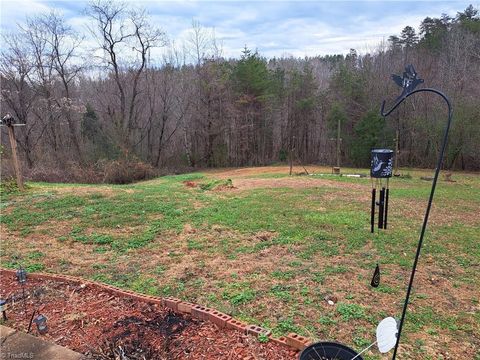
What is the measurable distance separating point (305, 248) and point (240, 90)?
53.5 ft

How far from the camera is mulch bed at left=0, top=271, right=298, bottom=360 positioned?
6.34ft

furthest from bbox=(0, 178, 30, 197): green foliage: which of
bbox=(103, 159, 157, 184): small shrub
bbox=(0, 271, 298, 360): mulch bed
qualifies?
bbox=(103, 159, 157, 184): small shrub

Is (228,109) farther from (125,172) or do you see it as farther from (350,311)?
(350,311)

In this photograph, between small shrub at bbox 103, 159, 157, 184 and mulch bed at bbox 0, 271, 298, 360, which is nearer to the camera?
mulch bed at bbox 0, 271, 298, 360

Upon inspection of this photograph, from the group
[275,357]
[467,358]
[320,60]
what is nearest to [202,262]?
[275,357]

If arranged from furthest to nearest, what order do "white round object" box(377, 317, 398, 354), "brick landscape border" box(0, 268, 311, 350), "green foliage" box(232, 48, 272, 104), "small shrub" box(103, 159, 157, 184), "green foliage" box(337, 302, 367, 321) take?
1. "green foliage" box(232, 48, 272, 104)
2. "small shrub" box(103, 159, 157, 184)
3. "green foliage" box(337, 302, 367, 321)
4. "brick landscape border" box(0, 268, 311, 350)
5. "white round object" box(377, 317, 398, 354)

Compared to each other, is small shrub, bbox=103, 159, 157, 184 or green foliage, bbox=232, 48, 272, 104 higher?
green foliage, bbox=232, 48, 272, 104

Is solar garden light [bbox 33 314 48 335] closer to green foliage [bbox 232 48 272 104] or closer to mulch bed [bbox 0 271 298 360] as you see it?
mulch bed [bbox 0 271 298 360]

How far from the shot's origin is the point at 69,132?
18.0m

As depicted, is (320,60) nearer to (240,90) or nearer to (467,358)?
(240,90)

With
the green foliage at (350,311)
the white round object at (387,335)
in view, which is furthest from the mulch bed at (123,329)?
the green foliage at (350,311)

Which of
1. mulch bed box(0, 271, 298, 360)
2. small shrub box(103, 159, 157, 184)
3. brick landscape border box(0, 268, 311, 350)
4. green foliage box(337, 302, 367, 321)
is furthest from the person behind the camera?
small shrub box(103, 159, 157, 184)

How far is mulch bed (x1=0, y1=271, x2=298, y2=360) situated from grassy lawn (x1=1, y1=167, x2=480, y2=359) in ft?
0.94

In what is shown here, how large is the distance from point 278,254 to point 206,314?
5.05ft
